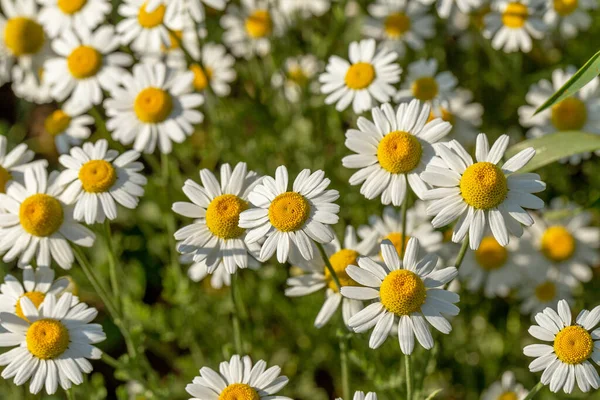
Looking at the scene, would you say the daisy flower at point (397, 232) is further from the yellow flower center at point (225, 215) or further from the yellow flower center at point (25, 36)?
the yellow flower center at point (25, 36)

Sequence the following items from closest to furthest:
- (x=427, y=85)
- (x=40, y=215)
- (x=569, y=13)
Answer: (x=40, y=215)
(x=427, y=85)
(x=569, y=13)

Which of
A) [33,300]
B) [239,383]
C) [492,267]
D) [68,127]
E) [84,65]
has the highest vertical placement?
[84,65]

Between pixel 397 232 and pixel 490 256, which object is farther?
pixel 490 256

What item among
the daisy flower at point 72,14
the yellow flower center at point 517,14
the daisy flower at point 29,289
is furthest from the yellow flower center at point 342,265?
the daisy flower at point 72,14

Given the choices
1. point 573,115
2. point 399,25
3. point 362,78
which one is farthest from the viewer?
point 399,25

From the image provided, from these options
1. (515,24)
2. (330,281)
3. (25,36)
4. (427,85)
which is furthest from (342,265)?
(25,36)

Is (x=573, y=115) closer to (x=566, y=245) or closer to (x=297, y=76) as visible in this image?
(x=566, y=245)
